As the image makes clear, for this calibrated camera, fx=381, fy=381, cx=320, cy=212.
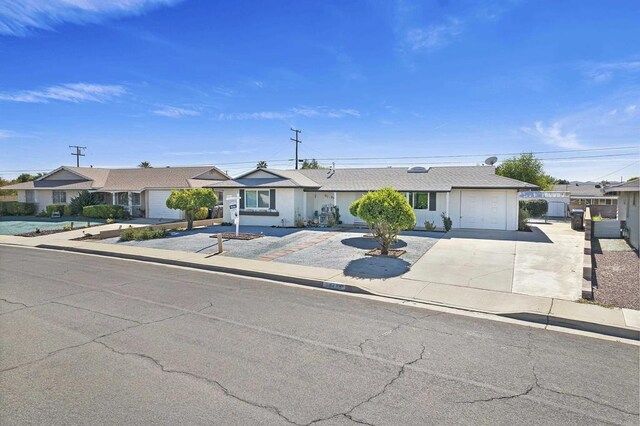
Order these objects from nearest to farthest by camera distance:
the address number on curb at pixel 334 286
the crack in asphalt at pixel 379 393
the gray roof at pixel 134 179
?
the crack in asphalt at pixel 379 393
the address number on curb at pixel 334 286
the gray roof at pixel 134 179

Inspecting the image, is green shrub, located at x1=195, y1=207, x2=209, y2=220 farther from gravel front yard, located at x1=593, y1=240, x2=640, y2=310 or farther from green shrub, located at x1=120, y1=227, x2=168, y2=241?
gravel front yard, located at x1=593, y1=240, x2=640, y2=310

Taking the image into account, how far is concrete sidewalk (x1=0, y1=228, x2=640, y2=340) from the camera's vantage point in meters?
7.99

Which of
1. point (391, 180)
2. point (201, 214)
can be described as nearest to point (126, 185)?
point (201, 214)

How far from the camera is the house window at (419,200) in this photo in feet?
79.7

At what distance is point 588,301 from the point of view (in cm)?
932

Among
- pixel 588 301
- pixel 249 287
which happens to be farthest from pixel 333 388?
pixel 588 301

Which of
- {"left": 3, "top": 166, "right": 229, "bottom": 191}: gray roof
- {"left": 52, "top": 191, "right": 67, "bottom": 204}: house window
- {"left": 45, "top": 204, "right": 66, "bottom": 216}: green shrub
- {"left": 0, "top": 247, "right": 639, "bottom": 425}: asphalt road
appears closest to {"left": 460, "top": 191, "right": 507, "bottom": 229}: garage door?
{"left": 0, "top": 247, "right": 639, "bottom": 425}: asphalt road

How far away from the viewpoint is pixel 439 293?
10234 mm

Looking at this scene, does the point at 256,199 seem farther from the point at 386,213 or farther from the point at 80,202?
the point at 80,202

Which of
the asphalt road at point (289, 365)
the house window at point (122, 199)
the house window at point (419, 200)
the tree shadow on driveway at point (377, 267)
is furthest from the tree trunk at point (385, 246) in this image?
the house window at point (122, 199)

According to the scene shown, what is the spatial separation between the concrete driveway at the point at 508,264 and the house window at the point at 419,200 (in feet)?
14.9

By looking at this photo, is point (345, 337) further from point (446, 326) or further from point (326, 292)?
point (326, 292)

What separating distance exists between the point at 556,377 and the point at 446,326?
7.83ft

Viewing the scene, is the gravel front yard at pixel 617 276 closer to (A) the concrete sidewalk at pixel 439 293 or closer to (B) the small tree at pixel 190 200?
(A) the concrete sidewalk at pixel 439 293
